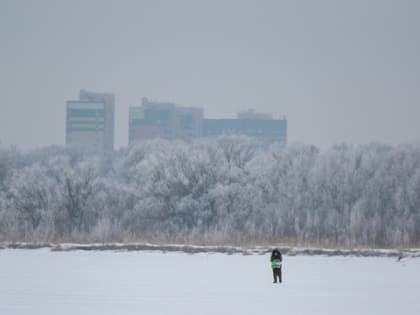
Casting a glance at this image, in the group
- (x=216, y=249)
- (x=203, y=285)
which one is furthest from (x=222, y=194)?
(x=203, y=285)

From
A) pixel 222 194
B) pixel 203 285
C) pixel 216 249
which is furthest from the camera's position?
pixel 222 194

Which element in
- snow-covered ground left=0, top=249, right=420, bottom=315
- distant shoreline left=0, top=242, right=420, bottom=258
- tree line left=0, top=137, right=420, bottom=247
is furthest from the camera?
tree line left=0, top=137, right=420, bottom=247

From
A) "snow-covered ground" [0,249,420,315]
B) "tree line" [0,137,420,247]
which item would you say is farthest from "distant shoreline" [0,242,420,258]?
"tree line" [0,137,420,247]

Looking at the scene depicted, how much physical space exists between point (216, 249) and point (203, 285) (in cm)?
1330

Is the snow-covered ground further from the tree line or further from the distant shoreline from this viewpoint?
the tree line

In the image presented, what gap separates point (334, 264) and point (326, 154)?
1327 inches

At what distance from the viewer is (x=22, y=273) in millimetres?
25312

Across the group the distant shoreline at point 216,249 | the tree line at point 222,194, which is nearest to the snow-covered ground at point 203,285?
the distant shoreline at point 216,249

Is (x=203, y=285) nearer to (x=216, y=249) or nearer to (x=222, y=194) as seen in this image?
(x=216, y=249)

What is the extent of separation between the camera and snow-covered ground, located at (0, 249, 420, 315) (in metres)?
18.2

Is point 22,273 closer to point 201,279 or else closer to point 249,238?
point 201,279

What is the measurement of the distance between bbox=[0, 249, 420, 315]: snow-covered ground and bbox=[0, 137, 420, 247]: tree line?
1832 centimetres

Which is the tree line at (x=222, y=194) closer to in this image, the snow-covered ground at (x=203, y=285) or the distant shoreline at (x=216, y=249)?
the distant shoreline at (x=216, y=249)

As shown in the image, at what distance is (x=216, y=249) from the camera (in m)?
36.1
